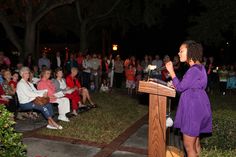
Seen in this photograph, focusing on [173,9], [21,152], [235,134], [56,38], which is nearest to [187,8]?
[173,9]

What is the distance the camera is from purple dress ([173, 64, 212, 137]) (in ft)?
16.6

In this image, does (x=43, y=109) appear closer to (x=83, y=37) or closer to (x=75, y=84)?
(x=75, y=84)

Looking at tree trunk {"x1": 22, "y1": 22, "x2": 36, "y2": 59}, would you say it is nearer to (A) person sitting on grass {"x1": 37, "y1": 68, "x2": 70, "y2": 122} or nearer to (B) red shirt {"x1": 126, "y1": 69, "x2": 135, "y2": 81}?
(B) red shirt {"x1": 126, "y1": 69, "x2": 135, "y2": 81}

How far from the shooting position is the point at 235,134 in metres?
7.14

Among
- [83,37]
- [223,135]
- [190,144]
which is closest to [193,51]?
[190,144]

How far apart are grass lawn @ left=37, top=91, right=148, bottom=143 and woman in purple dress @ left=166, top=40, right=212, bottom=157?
352 centimetres

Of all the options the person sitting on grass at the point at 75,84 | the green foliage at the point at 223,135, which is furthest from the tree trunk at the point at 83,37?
the green foliage at the point at 223,135

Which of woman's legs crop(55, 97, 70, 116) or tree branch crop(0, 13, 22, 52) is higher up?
tree branch crop(0, 13, 22, 52)

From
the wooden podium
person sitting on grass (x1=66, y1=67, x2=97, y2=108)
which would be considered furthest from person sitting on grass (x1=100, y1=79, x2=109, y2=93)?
the wooden podium

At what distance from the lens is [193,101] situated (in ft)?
16.7

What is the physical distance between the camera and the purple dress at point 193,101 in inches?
200

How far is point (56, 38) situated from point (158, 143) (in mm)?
40084

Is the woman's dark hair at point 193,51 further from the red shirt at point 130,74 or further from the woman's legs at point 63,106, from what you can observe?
the red shirt at point 130,74

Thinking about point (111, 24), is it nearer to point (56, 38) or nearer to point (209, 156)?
point (56, 38)
